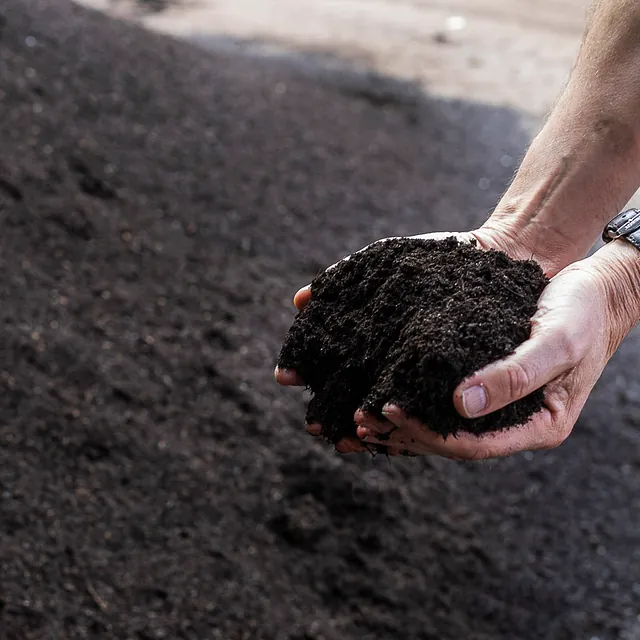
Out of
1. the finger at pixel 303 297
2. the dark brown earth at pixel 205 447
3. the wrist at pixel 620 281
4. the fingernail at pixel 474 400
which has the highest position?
the wrist at pixel 620 281

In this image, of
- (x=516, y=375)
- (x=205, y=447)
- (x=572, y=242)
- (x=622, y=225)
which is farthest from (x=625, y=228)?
(x=205, y=447)

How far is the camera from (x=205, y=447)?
253cm

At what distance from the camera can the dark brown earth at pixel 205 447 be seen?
219cm

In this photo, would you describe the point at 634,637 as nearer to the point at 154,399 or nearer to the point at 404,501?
the point at 404,501

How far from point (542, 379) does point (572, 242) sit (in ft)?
1.86

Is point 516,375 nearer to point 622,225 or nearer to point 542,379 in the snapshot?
point 542,379

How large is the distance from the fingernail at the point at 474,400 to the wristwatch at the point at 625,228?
23.6 inches

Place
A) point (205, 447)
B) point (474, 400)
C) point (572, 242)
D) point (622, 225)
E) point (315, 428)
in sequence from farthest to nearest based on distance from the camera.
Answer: point (205, 447) → point (572, 242) → point (622, 225) → point (315, 428) → point (474, 400)

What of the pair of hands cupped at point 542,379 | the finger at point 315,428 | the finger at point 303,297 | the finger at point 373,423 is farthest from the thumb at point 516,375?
the finger at point 303,297

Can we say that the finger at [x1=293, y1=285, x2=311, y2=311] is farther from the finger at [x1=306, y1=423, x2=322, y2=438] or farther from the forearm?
the forearm

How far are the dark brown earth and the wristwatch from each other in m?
1.28

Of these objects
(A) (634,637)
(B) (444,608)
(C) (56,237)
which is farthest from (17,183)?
(A) (634,637)

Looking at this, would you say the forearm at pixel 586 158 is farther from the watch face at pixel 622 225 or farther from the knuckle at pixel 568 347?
the knuckle at pixel 568 347

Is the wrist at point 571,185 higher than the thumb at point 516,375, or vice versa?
the wrist at point 571,185
